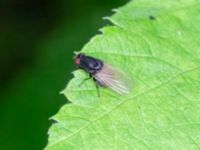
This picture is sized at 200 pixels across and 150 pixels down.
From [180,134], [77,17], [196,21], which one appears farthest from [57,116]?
[77,17]

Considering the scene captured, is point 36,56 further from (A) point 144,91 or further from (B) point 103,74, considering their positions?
(A) point 144,91

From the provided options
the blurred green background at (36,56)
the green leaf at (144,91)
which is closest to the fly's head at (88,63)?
the green leaf at (144,91)

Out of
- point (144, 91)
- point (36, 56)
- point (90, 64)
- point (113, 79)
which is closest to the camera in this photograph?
point (144, 91)

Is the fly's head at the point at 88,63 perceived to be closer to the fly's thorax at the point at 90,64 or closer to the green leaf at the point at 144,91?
the fly's thorax at the point at 90,64

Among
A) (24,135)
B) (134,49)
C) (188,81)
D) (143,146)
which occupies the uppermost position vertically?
(134,49)

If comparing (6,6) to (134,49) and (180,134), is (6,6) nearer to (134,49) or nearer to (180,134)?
(134,49)

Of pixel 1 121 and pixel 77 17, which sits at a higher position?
pixel 77 17

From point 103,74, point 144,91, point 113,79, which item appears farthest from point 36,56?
point 144,91
